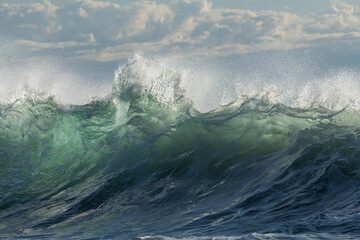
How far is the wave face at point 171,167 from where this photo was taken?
6789 millimetres

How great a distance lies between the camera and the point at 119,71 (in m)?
15.1

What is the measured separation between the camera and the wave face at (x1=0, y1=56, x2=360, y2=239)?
679 centimetres

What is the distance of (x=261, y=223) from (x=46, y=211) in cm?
486

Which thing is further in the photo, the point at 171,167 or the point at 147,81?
the point at 147,81

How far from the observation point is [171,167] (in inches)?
415

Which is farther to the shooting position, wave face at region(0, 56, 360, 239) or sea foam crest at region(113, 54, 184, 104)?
sea foam crest at region(113, 54, 184, 104)

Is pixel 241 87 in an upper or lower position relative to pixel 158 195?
upper

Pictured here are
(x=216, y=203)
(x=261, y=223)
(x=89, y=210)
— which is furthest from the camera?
(x=89, y=210)

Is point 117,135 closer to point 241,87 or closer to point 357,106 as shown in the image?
point 241,87

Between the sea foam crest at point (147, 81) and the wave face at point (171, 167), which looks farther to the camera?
the sea foam crest at point (147, 81)

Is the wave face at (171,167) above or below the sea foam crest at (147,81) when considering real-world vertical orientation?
below

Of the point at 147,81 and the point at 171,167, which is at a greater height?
the point at 147,81

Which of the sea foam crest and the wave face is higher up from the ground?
the sea foam crest

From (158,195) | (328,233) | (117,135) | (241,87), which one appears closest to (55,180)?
(117,135)
